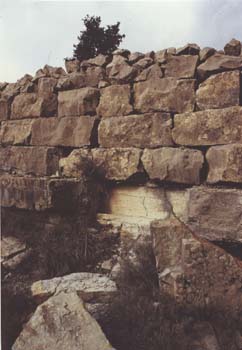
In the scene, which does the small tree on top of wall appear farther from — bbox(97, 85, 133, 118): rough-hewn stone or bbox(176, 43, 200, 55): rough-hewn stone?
bbox(176, 43, 200, 55): rough-hewn stone

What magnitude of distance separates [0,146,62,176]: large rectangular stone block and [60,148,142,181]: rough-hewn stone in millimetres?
207

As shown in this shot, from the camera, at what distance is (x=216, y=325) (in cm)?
349

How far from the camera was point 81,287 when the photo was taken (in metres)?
3.79

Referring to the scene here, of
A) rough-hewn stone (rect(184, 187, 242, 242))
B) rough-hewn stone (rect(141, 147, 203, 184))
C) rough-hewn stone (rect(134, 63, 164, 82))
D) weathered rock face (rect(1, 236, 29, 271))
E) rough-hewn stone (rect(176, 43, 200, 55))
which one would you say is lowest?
weathered rock face (rect(1, 236, 29, 271))

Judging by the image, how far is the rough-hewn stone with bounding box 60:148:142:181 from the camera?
15.4 feet

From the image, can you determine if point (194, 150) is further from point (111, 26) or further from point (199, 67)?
point (111, 26)

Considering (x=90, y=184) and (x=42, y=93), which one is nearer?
(x=90, y=184)

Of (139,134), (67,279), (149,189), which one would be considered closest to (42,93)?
(139,134)

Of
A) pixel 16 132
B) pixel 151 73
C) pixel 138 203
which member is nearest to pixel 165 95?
pixel 151 73

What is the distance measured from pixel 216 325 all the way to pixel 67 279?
1.31 metres

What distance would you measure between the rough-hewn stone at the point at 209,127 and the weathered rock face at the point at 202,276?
95cm

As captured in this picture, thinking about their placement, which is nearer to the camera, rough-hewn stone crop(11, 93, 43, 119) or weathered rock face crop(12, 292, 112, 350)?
weathered rock face crop(12, 292, 112, 350)

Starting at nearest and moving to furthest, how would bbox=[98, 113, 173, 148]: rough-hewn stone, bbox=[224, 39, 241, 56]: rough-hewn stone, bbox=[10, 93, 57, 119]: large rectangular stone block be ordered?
bbox=[224, 39, 241, 56]: rough-hewn stone < bbox=[98, 113, 173, 148]: rough-hewn stone < bbox=[10, 93, 57, 119]: large rectangular stone block

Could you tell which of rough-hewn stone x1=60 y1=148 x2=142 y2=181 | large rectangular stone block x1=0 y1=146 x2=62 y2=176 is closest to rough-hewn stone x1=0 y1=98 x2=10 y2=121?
large rectangular stone block x1=0 y1=146 x2=62 y2=176
